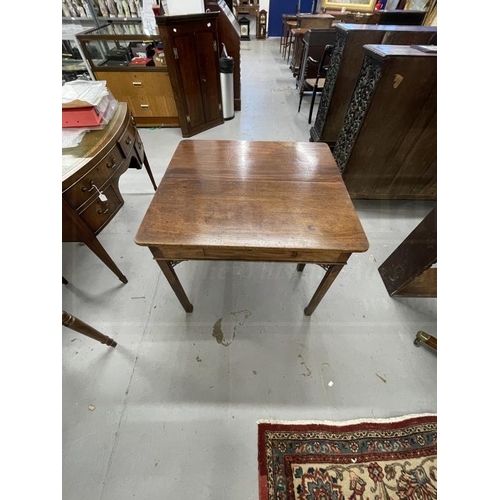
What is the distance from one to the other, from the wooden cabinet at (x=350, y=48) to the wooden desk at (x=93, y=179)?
194cm

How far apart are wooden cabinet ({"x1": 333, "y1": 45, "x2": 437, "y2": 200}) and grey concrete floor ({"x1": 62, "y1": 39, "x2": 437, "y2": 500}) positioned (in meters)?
0.58

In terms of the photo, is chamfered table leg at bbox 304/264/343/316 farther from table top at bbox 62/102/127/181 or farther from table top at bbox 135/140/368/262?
table top at bbox 62/102/127/181

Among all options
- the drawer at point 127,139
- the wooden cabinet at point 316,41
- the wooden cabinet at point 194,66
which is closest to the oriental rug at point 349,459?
the drawer at point 127,139

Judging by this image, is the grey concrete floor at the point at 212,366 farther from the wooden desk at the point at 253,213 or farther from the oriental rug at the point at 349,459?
the wooden desk at the point at 253,213

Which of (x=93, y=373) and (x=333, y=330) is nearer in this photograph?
(x=93, y=373)

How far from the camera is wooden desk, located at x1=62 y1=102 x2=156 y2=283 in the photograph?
94 cm

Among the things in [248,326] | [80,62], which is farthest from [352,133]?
[80,62]

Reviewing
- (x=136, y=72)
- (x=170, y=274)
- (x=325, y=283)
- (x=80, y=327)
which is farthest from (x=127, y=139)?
(x=136, y=72)

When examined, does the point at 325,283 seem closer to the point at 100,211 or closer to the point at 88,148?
the point at 100,211

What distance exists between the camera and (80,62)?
2896 mm

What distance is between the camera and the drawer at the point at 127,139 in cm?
123

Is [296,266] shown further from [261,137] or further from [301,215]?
[261,137]
